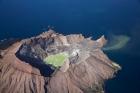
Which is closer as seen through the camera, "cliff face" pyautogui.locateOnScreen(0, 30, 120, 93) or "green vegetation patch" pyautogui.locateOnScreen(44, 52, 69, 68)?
"cliff face" pyautogui.locateOnScreen(0, 30, 120, 93)

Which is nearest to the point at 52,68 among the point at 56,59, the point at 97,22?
the point at 56,59

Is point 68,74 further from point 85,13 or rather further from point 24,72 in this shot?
point 85,13

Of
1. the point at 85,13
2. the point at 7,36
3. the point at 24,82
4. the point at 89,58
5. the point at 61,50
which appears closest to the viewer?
the point at 24,82

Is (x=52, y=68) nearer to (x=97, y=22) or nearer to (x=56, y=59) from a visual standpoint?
(x=56, y=59)

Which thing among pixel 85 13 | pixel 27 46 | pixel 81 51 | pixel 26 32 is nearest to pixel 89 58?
pixel 81 51
